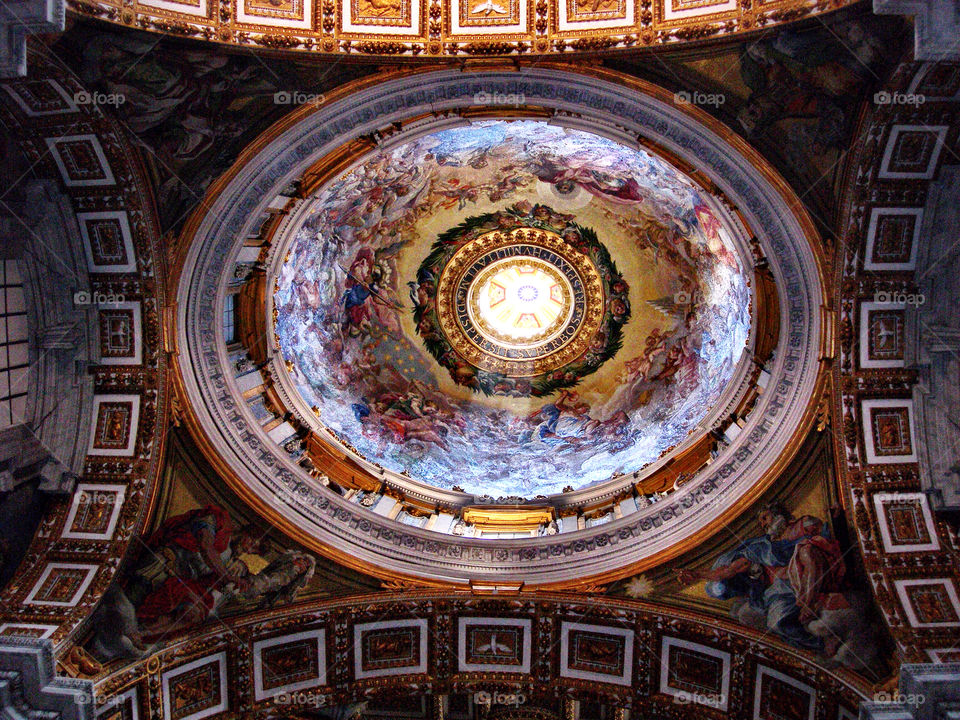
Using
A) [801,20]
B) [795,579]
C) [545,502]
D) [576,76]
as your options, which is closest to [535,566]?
[545,502]

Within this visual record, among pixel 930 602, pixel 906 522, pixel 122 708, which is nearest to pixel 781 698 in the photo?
pixel 930 602

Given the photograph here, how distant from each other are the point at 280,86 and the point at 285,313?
685 centimetres

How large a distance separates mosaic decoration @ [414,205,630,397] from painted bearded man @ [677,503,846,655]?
28.9 feet

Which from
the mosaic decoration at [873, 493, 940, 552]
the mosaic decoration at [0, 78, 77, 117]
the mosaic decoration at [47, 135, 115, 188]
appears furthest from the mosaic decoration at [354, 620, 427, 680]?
the mosaic decoration at [0, 78, 77, 117]

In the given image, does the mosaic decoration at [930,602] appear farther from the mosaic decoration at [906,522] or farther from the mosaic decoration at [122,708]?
the mosaic decoration at [122,708]

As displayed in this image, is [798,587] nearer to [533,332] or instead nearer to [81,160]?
[533,332]

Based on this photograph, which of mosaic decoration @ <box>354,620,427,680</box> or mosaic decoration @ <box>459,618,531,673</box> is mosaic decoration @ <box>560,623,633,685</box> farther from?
mosaic decoration @ <box>354,620,427,680</box>

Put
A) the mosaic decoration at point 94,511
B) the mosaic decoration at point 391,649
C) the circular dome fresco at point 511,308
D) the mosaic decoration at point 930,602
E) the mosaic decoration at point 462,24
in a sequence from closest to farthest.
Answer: the mosaic decoration at point 462,24
the mosaic decoration at point 930,602
the mosaic decoration at point 94,511
the mosaic decoration at point 391,649
the circular dome fresco at point 511,308

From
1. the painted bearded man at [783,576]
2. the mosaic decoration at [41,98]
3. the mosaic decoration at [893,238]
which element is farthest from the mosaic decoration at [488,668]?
the mosaic decoration at [41,98]

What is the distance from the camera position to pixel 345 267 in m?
21.3

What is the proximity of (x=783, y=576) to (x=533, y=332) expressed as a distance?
11664mm

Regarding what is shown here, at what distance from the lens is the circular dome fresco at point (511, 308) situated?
19.1 m

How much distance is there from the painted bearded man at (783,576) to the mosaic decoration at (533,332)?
347 inches

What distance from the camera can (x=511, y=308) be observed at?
997 inches
